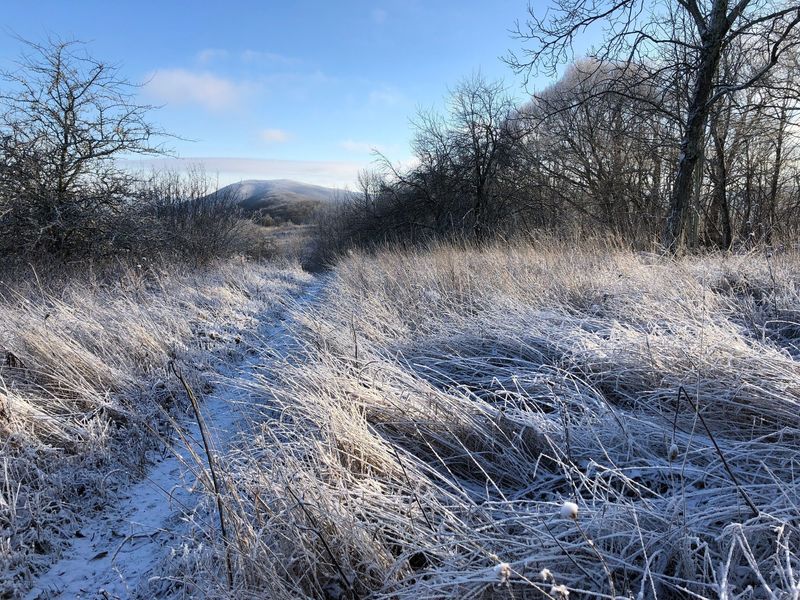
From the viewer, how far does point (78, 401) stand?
3.21 meters

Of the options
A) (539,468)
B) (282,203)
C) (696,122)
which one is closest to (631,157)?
(696,122)

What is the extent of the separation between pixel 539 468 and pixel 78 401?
133 inches

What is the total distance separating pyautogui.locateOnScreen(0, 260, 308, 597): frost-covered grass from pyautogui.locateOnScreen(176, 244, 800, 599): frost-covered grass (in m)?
0.81

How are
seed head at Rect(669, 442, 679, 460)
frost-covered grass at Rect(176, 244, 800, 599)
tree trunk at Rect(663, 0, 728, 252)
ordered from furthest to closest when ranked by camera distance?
tree trunk at Rect(663, 0, 728, 252) → seed head at Rect(669, 442, 679, 460) → frost-covered grass at Rect(176, 244, 800, 599)

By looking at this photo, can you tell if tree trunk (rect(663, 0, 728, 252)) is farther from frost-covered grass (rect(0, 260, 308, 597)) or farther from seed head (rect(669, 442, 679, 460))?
frost-covered grass (rect(0, 260, 308, 597))

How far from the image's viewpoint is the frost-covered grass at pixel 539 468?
4.42ft

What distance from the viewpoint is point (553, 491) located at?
6.45 ft

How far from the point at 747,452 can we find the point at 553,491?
839mm

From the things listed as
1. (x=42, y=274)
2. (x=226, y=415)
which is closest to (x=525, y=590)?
(x=226, y=415)

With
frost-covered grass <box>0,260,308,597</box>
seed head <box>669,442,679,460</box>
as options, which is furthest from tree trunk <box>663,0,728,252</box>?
frost-covered grass <box>0,260,308,597</box>

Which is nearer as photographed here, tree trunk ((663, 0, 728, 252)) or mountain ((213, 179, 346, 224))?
tree trunk ((663, 0, 728, 252))

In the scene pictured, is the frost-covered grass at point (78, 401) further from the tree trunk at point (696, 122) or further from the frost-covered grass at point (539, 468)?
the tree trunk at point (696, 122)

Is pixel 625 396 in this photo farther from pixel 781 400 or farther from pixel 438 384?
pixel 438 384

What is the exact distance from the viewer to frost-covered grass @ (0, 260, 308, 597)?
2.14 metres
